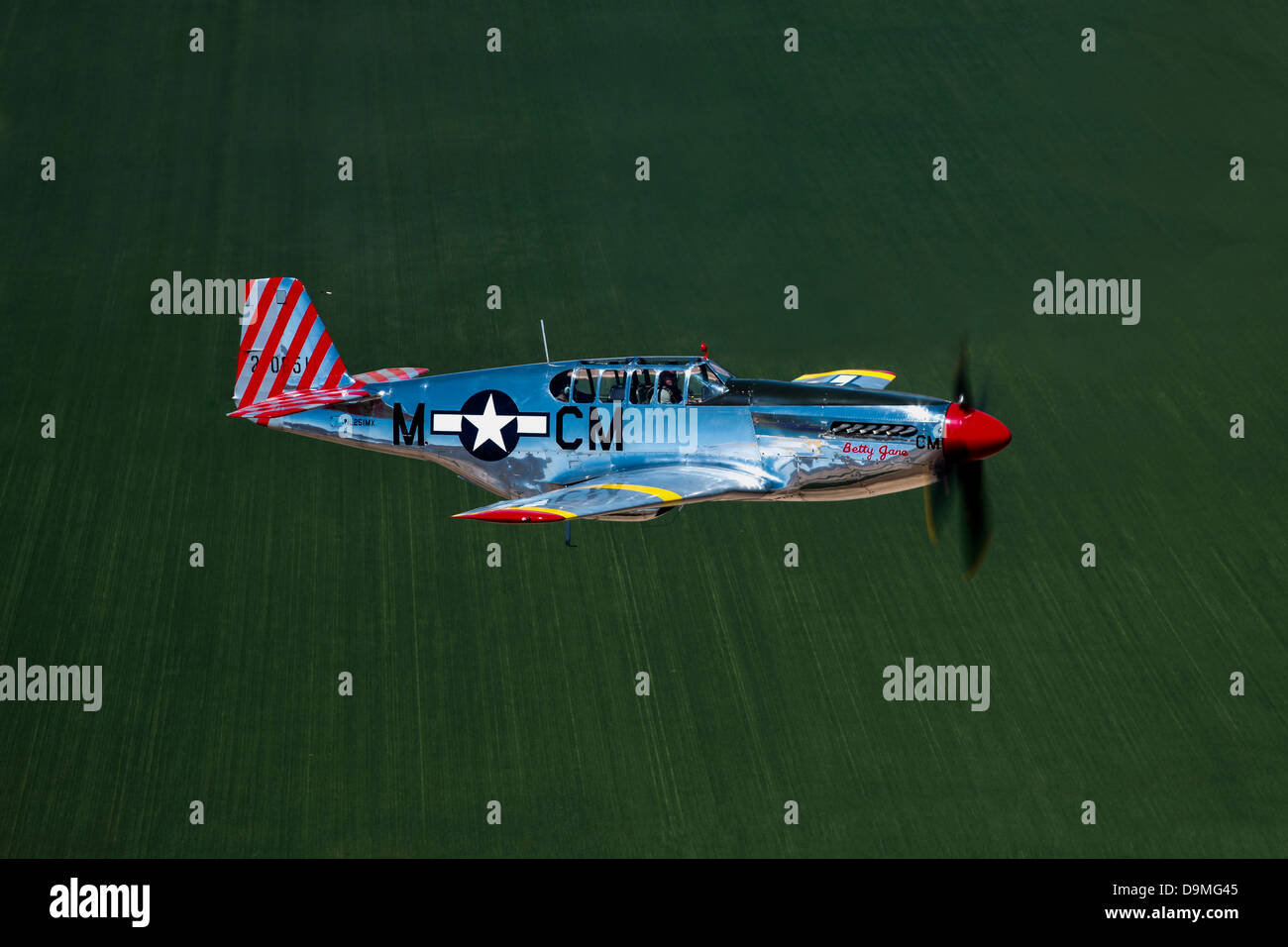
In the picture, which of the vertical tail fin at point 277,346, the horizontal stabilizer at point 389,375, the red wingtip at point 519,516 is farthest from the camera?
the vertical tail fin at point 277,346

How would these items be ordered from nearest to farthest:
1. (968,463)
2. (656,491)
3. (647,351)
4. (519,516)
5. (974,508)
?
(519,516) < (656,491) < (968,463) < (974,508) < (647,351)

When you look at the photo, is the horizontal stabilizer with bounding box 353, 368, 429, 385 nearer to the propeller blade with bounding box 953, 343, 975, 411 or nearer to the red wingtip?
the red wingtip

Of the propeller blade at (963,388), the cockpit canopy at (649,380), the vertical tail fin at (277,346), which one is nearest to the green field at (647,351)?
the vertical tail fin at (277,346)

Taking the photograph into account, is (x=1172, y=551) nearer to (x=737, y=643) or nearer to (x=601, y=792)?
(x=737, y=643)

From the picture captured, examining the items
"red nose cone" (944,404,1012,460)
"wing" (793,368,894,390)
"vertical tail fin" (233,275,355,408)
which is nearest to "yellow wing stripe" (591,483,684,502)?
"wing" (793,368,894,390)

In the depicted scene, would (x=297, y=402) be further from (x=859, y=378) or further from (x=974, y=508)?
(x=974, y=508)

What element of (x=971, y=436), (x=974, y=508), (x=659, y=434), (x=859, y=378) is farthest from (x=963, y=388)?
(x=659, y=434)

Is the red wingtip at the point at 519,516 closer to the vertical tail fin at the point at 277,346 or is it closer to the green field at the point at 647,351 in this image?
the green field at the point at 647,351
